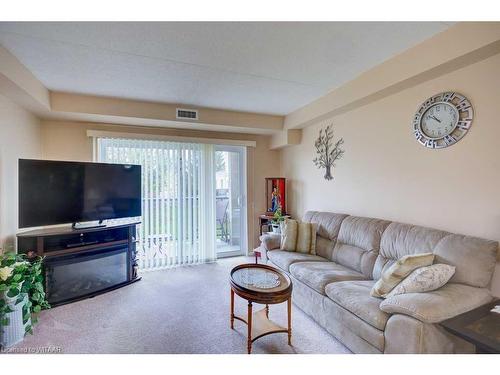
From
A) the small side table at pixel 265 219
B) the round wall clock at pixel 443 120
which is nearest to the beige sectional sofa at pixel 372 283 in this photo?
the round wall clock at pixel 443 120

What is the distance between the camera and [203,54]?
2.16 metres

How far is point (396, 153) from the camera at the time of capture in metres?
2.58

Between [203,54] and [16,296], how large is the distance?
103 inches

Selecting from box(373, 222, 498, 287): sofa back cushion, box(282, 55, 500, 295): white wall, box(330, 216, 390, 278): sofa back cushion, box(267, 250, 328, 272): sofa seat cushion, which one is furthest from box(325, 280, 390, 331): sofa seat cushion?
box(282, 55, 500, 295): white wall

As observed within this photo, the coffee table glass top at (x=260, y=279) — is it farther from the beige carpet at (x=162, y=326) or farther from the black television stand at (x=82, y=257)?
the black television stand at (x=82, y=257)

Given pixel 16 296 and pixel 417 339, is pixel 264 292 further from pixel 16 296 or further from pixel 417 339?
pixel 16 296

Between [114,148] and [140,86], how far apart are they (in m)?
1.27

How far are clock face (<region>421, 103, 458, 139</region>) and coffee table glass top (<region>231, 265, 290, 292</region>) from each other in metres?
1.88

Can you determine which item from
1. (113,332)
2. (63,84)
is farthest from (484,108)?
(63,84)

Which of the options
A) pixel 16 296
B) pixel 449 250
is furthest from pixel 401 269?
pixel 16 296

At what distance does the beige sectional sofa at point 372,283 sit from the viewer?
4.91 ft

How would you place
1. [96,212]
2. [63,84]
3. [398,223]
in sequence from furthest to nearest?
[96,212] < [63,84] < [398,223]

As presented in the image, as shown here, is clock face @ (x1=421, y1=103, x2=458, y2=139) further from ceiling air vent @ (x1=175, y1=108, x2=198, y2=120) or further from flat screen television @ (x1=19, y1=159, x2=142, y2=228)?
flat screen television @ (x1=19, y1=159, x2=142, y2=228)

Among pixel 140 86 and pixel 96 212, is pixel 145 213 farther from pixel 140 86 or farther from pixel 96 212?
pixel 140 86
